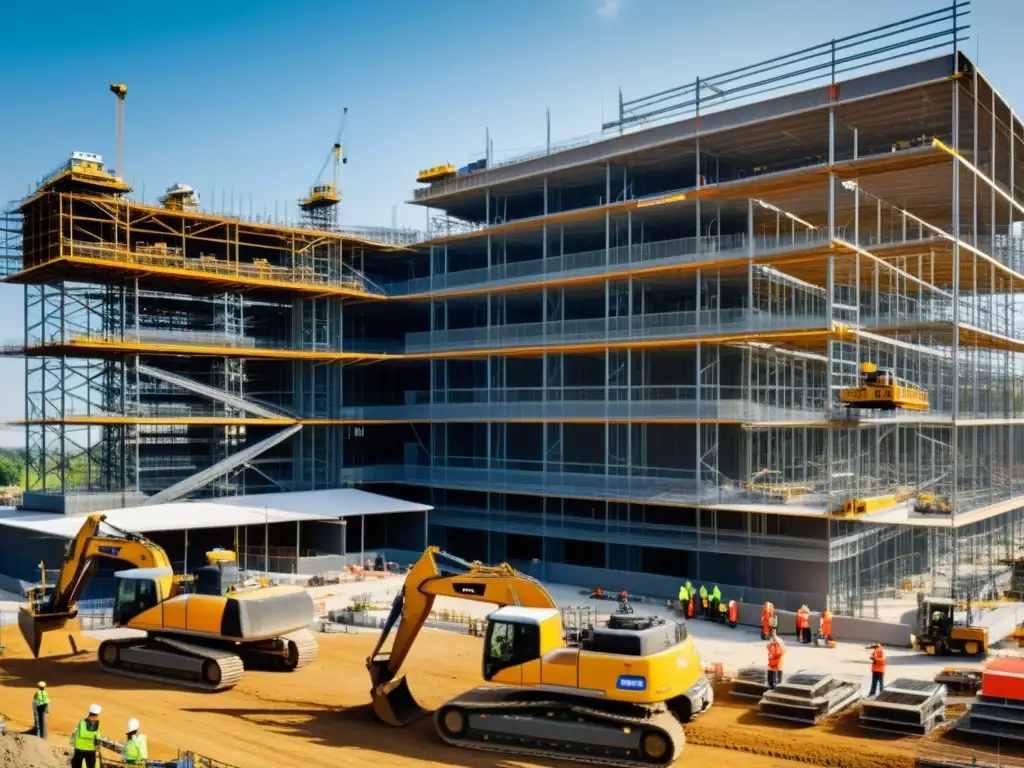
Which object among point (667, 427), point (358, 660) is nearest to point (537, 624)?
point (358, 660)

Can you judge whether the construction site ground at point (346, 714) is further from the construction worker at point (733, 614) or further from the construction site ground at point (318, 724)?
the construction worker at point (733, 614)

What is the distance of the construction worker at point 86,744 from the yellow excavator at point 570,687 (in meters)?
5.80

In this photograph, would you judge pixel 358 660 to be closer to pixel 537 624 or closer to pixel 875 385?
pixel 537 624

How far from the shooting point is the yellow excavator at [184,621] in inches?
885

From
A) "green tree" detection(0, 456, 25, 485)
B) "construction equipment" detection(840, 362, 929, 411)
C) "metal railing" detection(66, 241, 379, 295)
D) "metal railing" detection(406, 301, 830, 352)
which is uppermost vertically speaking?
"metal railing" detection(66, 241, 379, 295)

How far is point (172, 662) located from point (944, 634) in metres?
19.5

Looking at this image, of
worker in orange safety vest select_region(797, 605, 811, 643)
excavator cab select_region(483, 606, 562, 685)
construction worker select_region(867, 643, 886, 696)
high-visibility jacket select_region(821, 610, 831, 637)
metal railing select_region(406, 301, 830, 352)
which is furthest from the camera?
metal railing select_region(406, 301, 830, 352)

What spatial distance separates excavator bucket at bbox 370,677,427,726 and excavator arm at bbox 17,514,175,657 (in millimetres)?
7026

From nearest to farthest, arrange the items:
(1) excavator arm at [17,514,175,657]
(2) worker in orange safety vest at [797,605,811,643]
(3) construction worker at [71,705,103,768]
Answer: (3) construction worker at [71,705,103,768]
(1) excavator arm at [17,514,175,657]
(2) worker in orange safety vest at [797,605,811,643]

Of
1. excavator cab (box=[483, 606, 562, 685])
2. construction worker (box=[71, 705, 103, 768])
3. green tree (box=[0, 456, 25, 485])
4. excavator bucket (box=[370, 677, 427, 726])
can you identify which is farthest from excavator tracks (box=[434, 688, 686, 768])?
green tree (box=[0, 456, 25, 485])

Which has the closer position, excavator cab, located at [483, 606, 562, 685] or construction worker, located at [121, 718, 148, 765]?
construction worker, located at [121, 718, 148, 765]

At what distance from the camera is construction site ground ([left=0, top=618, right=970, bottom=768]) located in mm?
17453

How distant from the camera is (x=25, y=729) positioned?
63.3 ft

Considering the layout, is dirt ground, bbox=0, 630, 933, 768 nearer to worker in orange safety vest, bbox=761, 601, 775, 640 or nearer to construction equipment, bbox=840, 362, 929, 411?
worker in orange safety vest, bbox=761, 601, 775, 640
